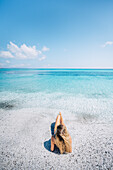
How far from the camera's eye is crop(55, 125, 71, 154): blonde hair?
7.87 feet

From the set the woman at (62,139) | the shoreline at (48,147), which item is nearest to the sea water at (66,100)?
the shoreline at (48,147)

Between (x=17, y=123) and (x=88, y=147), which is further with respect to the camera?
(x=17, y=123)

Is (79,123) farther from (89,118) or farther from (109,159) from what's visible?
(109,159)

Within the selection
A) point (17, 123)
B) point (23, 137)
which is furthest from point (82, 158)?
point (17, 123)

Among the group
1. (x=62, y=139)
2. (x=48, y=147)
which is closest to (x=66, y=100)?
(x=48, y=147)

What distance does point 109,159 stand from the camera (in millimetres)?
2422

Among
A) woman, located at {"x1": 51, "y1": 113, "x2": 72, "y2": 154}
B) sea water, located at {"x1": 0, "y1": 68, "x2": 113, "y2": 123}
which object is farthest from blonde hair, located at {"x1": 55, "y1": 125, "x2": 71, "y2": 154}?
sea water, located at {"x1": 0, "y1": 68, "x2": 113, "y2": 123}

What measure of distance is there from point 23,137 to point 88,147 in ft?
8.10

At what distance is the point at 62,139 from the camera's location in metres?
2.39

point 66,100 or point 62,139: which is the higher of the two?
point 62,139

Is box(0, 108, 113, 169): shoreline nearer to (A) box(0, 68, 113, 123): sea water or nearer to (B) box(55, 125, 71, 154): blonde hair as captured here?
(B) box(55, 125, 71, 154): blonde hair

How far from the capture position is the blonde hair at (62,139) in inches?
94.5

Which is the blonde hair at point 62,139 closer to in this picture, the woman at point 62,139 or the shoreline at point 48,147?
the woman at point 62,139

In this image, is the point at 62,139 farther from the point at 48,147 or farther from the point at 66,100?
the point at 66,100
